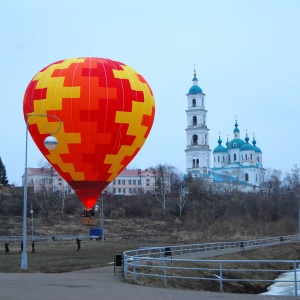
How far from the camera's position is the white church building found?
147m

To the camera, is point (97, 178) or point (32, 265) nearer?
point (32, 265)

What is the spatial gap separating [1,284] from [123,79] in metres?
20.4

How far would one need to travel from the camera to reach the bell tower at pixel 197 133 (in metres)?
146

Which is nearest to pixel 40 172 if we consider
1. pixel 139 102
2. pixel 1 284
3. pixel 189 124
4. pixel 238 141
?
pixel 189 124

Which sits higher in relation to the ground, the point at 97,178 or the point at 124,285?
the point at 97,178

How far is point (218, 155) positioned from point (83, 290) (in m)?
159

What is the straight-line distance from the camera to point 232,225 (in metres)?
90.8

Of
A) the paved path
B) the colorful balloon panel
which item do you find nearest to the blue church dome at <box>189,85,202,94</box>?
the colorful balloon panel

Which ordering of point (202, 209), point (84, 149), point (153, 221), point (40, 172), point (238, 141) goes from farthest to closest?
point (238, 141) → point (40, 172) → point (202, 209) → point (153, 221) → point (84, 149)

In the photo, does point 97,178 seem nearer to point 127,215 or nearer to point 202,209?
point 127,215

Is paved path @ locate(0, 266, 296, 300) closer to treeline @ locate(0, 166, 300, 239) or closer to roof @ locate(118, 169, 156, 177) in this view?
treeline @ locate(0, 166, 300, 239)

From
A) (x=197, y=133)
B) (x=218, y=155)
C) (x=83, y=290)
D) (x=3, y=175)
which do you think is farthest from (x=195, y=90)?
(x=83, y=290)

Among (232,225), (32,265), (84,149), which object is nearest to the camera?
(32,265)

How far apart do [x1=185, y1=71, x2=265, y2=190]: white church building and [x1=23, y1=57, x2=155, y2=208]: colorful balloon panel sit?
107 metres
